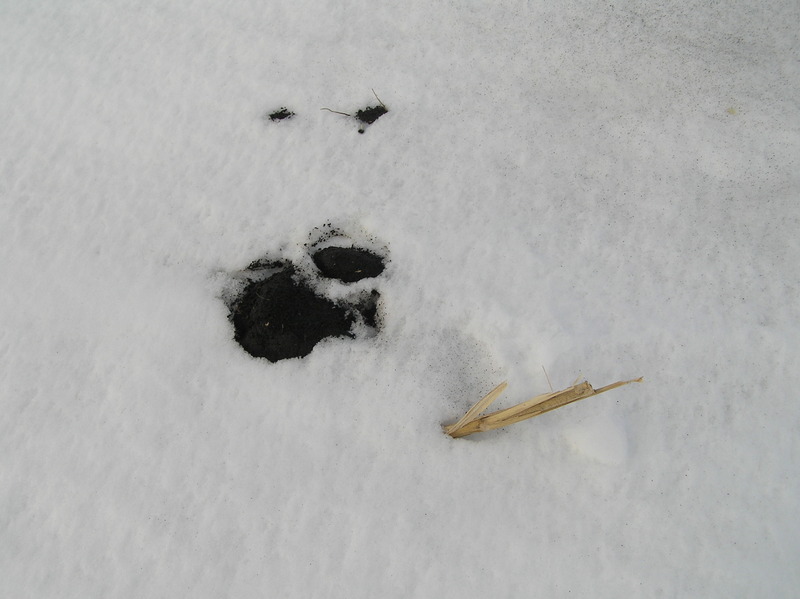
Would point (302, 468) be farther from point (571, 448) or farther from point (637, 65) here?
point (637, 65)

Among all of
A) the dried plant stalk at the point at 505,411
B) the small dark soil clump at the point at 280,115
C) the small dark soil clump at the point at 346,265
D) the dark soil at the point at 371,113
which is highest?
the dark soil at the point at 371,113

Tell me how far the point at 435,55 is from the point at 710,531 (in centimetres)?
206

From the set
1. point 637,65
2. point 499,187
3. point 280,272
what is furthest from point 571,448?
point 637,65

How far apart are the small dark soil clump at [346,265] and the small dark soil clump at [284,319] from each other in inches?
4.0

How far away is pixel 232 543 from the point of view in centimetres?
146

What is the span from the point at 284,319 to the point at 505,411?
77 cm

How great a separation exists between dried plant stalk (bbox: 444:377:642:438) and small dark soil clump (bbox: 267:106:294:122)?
4.63 ft

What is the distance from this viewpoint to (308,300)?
1.71 metres

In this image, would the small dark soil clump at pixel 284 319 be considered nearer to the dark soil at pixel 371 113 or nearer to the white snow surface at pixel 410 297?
the white snow surface at pixel 410 297

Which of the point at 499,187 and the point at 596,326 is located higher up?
the point at 499,187

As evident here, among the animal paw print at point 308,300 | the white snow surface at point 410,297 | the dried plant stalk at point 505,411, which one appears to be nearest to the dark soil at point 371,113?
the white snow surface at point 410,297

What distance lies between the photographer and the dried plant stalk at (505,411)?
1.41 m

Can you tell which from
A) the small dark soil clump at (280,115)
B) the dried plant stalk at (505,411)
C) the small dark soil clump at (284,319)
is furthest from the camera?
the small dark soil clump at (280,115)

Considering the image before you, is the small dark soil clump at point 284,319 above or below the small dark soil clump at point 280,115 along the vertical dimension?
below
